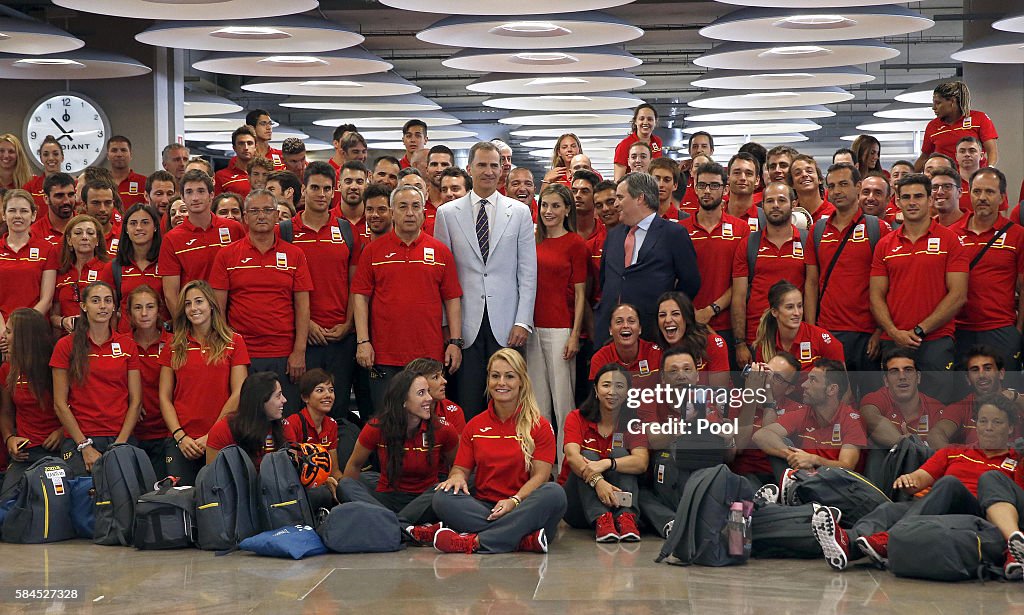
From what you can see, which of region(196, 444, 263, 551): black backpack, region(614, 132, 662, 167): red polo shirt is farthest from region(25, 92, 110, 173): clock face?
region(196, 444, 263, 551): black backpack

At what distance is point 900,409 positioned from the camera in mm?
7402

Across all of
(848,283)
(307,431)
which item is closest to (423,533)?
(307,431)

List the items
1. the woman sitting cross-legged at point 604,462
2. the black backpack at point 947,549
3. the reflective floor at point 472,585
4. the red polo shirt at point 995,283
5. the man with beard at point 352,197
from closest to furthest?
1. the reflective floor at point 472,585
2. the black backpack at point 947,549
3. the woman sitting cross-legged at point 604,462
4. the red polo shirt at point 995,283
5. the man with beard at point 352,197

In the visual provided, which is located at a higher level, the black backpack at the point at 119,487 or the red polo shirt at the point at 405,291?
the red polo shirt at the point at 405,291

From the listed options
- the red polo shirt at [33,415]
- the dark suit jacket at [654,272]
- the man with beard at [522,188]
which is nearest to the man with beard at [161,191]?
the red polo shirt at [33,415]

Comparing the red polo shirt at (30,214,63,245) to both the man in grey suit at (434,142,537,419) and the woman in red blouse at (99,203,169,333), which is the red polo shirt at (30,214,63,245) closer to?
the woman in red blouse at (99,203,169,333)

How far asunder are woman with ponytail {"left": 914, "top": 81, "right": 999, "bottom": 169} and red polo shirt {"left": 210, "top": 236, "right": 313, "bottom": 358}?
5477 millimetres

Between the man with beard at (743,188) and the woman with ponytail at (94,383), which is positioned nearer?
the woman with ponytail at (94,383)

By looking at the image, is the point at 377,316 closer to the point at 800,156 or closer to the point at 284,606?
the point at 284,606

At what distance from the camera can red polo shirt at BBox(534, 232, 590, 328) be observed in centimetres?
841

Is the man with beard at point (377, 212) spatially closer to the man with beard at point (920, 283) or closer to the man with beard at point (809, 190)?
the man with beard at point (809, 190)

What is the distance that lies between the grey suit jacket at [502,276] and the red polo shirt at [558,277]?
0.11 m

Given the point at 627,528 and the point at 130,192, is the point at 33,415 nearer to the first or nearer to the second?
the point at 130,192

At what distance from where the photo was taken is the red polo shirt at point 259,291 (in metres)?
8.01
